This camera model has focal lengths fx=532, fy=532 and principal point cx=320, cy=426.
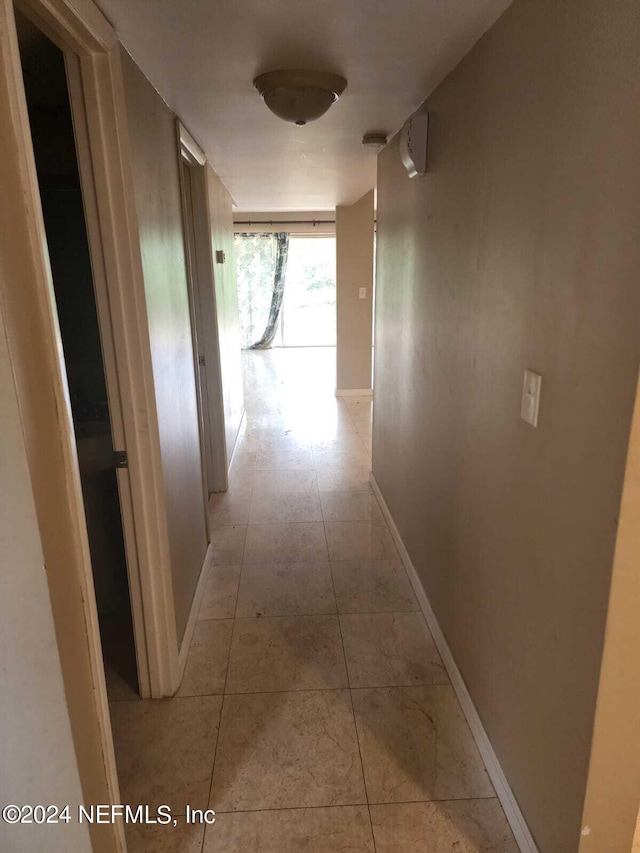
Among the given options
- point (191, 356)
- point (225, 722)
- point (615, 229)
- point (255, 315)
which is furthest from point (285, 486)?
point (255, 315)

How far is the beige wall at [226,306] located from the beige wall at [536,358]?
1766mm

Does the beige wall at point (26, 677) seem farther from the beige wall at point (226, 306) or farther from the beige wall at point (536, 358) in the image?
the beige wall at point (226, 306)

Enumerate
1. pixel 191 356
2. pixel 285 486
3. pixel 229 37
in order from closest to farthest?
pixel 229 37 < pixel 191 356 < pixel 285 486

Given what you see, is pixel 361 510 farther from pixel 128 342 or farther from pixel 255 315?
pixel 255 315

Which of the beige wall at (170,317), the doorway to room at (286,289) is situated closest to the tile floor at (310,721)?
the beige wall at (170,317)

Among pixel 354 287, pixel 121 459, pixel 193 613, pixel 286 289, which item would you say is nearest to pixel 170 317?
pixel 121 459

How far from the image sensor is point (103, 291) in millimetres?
1557

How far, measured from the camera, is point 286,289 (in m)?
9.78

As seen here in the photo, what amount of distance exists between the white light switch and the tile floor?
3.62 ft

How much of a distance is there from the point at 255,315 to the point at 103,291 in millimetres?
8398

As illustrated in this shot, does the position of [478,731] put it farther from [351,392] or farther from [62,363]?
[351,392]

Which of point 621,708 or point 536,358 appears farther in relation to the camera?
point 536,358

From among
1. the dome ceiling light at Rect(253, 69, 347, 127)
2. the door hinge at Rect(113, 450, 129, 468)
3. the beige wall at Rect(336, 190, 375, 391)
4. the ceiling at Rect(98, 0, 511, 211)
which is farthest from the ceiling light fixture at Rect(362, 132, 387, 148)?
the beige wall at Rect(336, 190, 375, 391)

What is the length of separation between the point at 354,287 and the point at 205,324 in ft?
9.27
